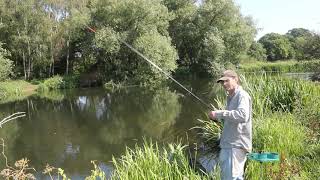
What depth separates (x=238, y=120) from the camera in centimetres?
553

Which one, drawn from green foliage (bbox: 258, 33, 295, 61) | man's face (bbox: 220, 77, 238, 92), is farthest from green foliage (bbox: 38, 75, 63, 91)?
green foliage (bbox: 258, 33, 295, 61)

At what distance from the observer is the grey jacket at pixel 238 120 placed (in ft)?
18.1

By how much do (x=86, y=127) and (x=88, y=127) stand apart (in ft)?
0.32

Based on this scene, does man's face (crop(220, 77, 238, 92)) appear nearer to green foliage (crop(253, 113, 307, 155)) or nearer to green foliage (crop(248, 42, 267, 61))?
green foliage (crop(253, 113, 307, 155))

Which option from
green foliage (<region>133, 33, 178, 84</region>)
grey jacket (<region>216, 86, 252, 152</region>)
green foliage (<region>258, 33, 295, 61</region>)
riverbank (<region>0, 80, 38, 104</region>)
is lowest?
riverbank (<region>0, 80, 38, 104</region>)

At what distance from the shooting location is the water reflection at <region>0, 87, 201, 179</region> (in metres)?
13.7

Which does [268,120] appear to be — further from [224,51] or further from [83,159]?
[224,51]

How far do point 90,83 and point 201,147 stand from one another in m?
30.3

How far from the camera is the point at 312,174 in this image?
6.70m

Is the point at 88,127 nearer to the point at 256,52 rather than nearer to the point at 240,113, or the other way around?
the point at 240,113

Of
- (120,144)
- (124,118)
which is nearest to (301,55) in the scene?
(124,118)

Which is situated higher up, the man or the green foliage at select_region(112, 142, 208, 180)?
the man

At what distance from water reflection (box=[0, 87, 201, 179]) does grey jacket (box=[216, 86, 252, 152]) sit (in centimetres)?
620

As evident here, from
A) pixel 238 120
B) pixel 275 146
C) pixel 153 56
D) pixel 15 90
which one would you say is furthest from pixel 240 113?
pixel 15 90
